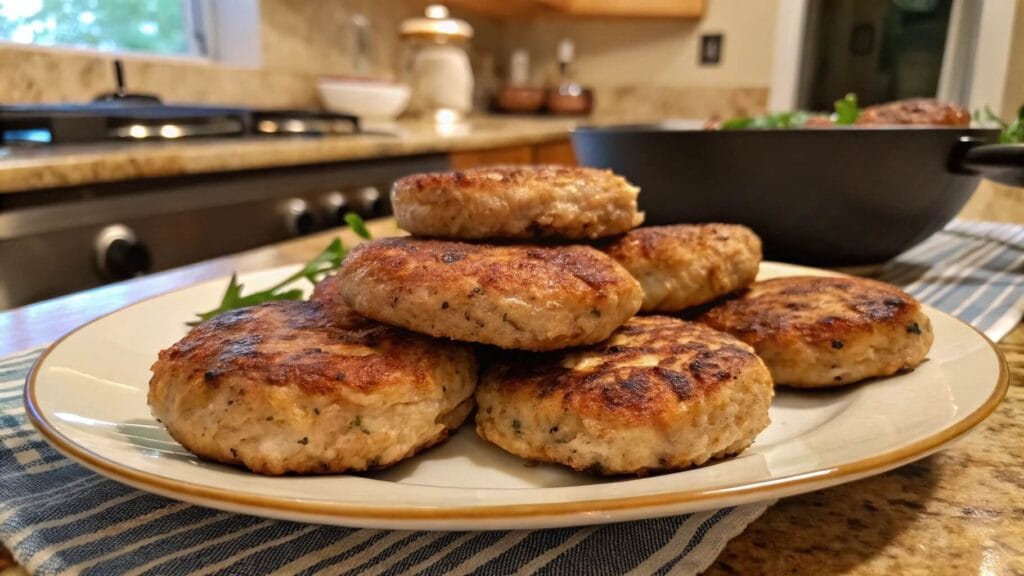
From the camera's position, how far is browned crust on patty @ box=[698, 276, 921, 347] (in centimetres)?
75

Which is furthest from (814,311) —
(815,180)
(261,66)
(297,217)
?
(261,66)

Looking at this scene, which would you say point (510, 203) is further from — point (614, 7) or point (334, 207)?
point (614, 7)

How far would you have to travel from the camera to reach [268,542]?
51 cm

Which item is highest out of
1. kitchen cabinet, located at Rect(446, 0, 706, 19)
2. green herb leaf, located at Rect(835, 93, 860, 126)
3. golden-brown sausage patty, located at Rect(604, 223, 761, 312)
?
kitchen cabinet, located at Rect(446, 0, 706, 19)

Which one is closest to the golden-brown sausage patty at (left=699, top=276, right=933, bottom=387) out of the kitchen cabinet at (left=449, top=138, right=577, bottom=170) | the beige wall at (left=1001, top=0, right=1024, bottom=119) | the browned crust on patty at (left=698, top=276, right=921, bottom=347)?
the browned crust on patty at (left=698, top=276, right=921, bottom=347)

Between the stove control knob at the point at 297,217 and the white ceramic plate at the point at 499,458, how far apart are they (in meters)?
1.23

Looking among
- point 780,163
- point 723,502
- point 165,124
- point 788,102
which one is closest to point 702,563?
point 723,502

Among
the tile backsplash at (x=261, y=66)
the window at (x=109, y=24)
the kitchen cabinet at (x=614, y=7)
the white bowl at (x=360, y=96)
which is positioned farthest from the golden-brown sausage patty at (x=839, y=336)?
the kitchen cabinet at (x=614, y=7)

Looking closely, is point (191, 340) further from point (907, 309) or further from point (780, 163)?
point (780, 163)

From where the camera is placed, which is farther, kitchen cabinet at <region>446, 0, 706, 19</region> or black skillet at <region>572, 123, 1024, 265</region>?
kitchen cabinet at <region>446, 0, 706, 19</region>

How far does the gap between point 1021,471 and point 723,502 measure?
0.35m

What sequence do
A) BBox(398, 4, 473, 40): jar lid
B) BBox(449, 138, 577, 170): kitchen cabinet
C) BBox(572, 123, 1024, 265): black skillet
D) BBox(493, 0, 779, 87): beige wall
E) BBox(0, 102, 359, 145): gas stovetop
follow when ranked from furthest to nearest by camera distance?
BBox(493, 0, 779, 87): beige wall < BBox(398, 4, 473, 40): jar lid < BBox(449, 138, 577, 170): kitchen cabinet < BBox(0, 102, 359, 145): gas stovetop < BBox(572, 123, 1024, 265): black skillet

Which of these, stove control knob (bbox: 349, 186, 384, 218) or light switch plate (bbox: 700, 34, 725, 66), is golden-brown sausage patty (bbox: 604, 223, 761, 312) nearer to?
stove control knob (bbox: 349, 186, 384, 218)

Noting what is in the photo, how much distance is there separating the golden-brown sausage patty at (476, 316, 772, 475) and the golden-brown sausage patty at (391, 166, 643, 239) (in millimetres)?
156
